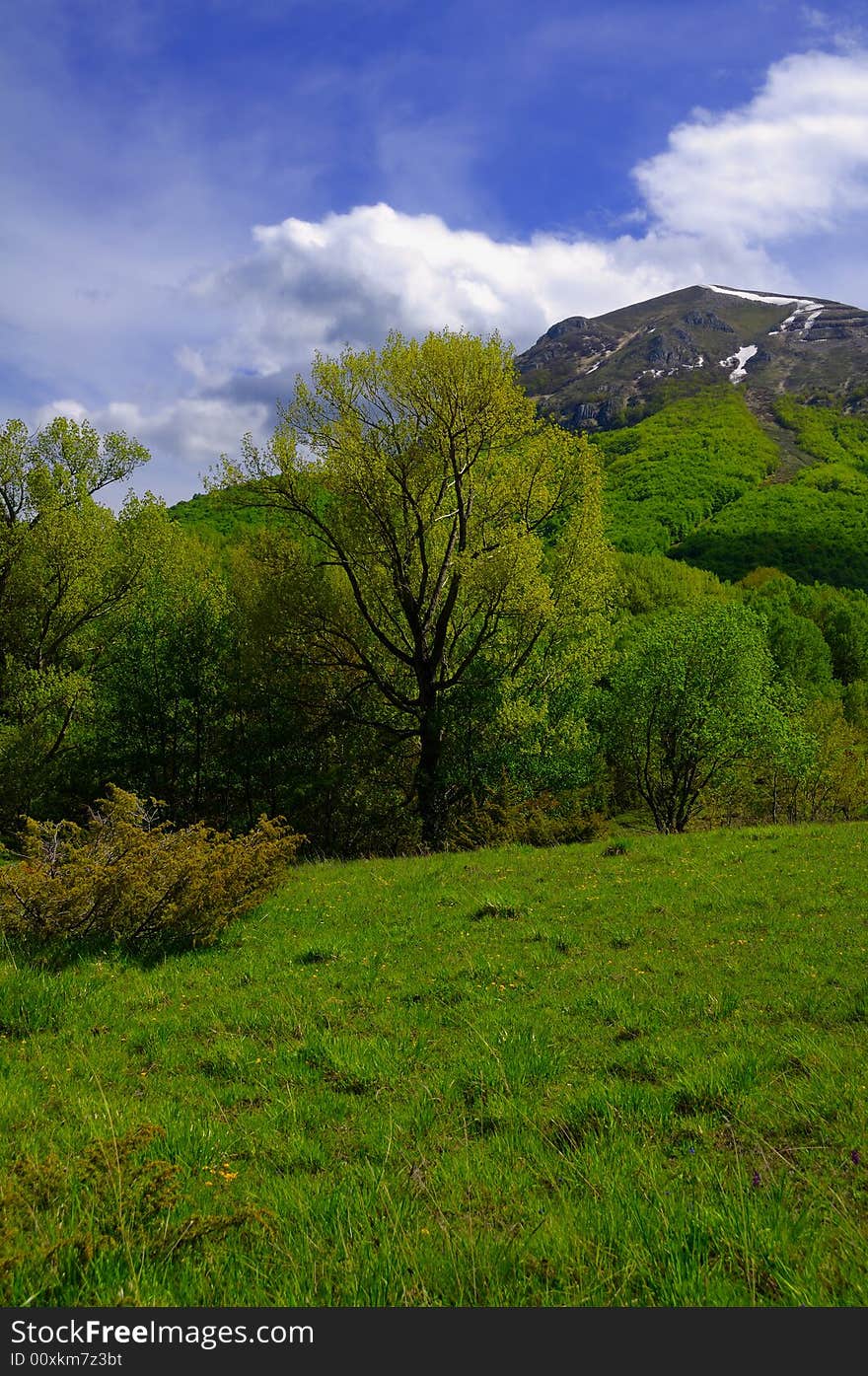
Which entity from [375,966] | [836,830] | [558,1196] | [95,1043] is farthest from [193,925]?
[836,830]

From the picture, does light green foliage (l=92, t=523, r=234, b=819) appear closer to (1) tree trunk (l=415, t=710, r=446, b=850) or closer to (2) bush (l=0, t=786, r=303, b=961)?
(1) tree trunk (l=415, t=710, r=446, b=850)

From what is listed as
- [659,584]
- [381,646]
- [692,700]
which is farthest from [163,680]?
[659,584]

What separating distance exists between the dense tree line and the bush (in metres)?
11.9

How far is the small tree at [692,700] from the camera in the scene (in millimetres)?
30297

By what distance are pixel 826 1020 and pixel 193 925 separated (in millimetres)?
9490

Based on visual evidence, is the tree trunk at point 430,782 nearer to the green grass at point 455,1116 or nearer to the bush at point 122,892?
the bush at point 122,892

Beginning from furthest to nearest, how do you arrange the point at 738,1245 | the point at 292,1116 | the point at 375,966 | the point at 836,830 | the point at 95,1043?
the point at 836,830 → the point at 375,966 → the point at 95,1043 → the point at 292,1116 → the point at 738,1245

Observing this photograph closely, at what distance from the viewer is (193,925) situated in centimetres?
1167

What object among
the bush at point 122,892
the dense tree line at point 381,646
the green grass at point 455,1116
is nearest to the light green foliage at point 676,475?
the dense tree line at point 381,646

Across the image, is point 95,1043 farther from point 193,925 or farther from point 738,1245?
point 738,1245

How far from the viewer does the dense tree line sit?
2523 cm

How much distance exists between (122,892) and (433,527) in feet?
66.0

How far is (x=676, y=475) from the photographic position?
6363 inches

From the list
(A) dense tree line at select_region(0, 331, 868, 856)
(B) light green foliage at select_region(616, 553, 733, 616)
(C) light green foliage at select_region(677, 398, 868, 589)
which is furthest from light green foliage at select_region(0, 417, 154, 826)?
(C) light green foliage at select_region(677, 398, 868, 589)
